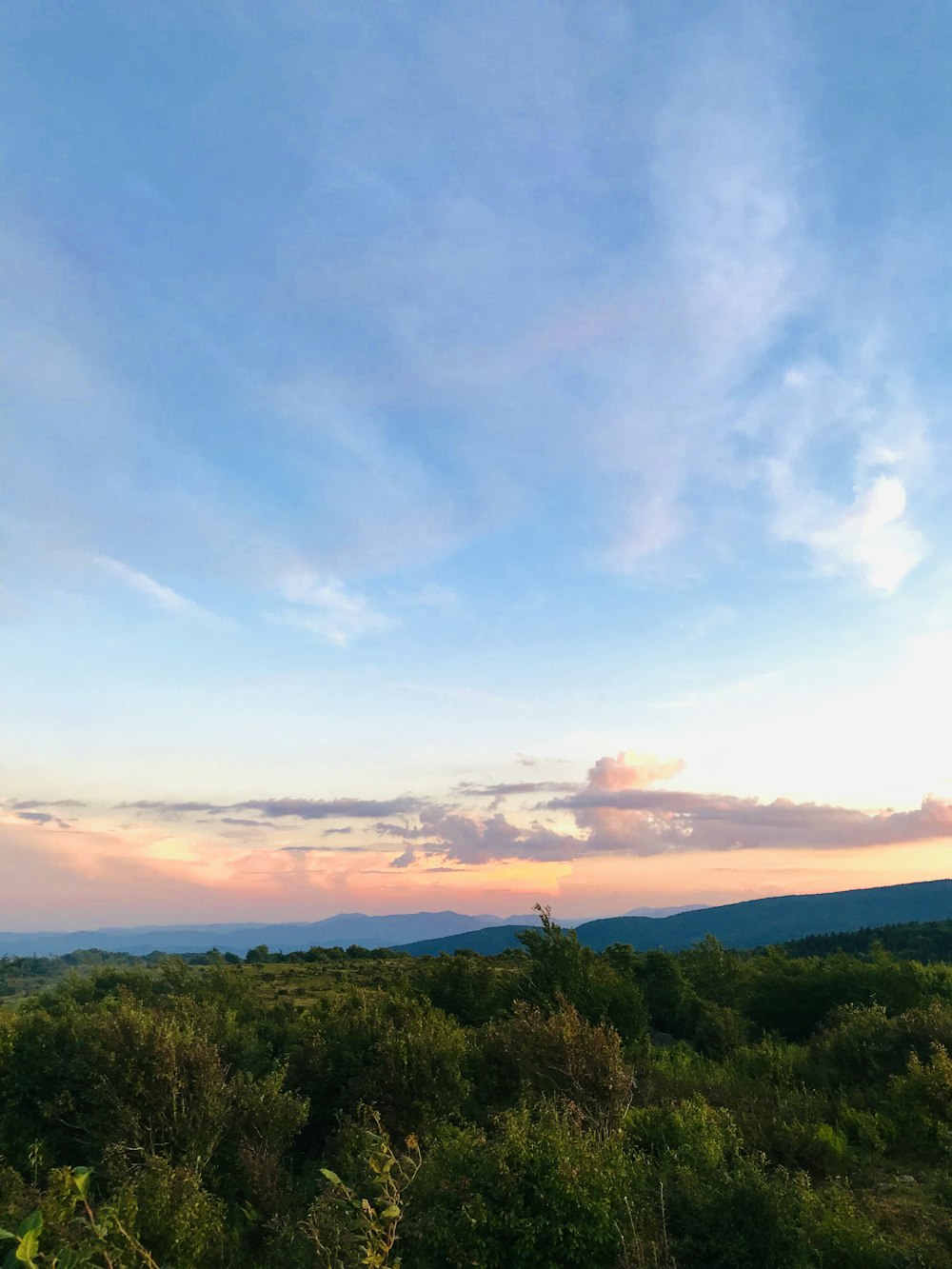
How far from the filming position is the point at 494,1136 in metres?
27.0

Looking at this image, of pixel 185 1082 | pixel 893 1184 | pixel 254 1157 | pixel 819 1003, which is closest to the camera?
pixel 893 1184

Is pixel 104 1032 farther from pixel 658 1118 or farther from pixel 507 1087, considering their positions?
pixel 658 1118

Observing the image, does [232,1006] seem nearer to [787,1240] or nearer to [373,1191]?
[373,1191]

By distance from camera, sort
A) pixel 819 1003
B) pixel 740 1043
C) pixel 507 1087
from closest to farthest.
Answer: pixel 507 1087 → pixel 740 1043 → pixel 819 1003

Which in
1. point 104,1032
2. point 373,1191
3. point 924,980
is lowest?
point 924,980

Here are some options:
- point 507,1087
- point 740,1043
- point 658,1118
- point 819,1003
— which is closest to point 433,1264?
point 658,1118

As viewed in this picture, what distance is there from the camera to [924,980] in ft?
202

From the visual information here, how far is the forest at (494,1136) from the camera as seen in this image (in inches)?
732

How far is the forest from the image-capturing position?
18.6 m

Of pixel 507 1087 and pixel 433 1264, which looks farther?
pixel 507 1087

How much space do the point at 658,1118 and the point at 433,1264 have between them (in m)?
14.0

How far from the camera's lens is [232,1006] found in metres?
71.0

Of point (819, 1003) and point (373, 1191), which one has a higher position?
point (373, 1191)

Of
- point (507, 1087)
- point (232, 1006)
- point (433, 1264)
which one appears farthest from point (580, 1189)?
point (232, 1006)
